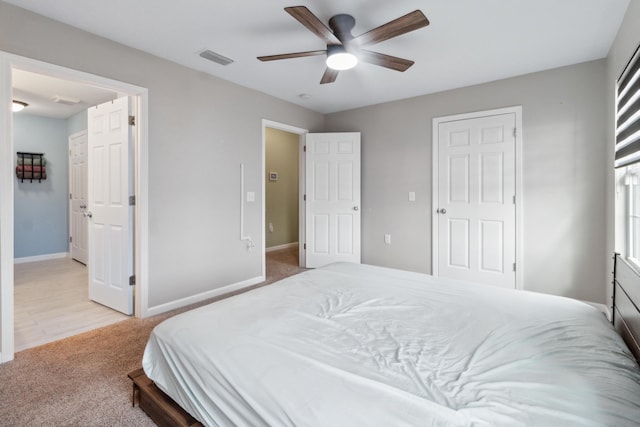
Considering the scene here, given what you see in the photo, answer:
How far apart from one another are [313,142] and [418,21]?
2.83 meters

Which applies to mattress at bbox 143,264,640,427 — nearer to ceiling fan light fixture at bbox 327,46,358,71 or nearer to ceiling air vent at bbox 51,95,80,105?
ceiling fan light fixture at bbox 327,46,358,71

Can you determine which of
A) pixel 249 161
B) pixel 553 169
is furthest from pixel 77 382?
pixel 553 169

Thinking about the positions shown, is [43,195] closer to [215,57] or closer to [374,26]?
[215,57]

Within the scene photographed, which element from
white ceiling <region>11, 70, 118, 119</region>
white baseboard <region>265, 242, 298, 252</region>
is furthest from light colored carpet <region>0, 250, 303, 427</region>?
white baseboard <region>265, 242, 298, 252</region>

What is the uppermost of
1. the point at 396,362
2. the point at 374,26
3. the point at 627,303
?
the point at 374,26

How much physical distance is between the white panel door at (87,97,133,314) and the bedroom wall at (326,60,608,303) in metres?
3.31

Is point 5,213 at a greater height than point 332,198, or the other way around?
point 332,198

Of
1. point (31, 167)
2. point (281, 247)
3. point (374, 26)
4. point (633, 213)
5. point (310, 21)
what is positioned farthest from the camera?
point (281, 247)

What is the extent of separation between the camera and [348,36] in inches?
88.0

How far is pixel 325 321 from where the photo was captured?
1.41 meters

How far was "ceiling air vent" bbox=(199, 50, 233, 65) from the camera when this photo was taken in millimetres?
2809

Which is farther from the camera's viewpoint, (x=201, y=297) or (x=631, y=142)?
(x=201, y=297)

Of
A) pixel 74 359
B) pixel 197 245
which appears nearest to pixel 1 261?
pixel 74 359

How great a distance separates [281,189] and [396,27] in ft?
15.3
